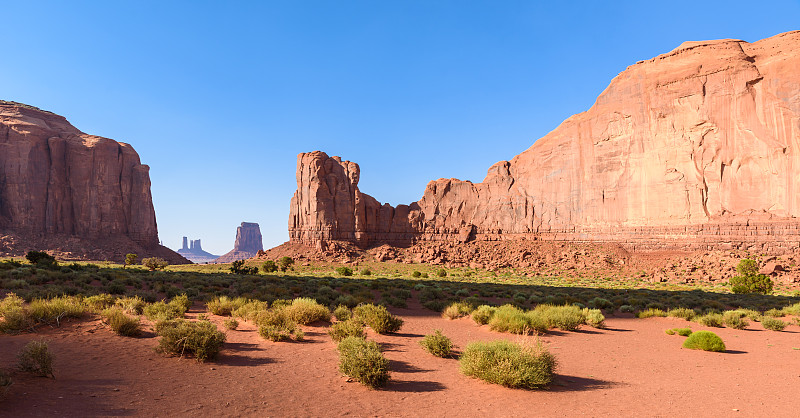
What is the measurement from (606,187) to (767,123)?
20.3m

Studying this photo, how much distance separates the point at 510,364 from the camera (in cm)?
782

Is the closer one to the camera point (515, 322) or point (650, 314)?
point (515, 322)

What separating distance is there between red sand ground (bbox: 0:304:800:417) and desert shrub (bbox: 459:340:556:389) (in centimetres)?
20

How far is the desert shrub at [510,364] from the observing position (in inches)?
304

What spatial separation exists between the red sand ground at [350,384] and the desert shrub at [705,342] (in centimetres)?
26

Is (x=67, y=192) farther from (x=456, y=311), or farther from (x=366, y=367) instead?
(x=366, y=367)

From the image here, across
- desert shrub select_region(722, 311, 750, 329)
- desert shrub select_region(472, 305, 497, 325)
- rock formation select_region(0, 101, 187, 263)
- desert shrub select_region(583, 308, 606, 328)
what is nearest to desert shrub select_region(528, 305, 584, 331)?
desert shrub select_region(583, 308, 606, 328)

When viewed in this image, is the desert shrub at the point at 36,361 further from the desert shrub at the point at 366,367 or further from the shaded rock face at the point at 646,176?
the shaded rock face at the point at 646,176

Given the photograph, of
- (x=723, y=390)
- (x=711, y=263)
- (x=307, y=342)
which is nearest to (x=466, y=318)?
(x=307, y=342)

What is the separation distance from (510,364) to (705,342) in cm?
868

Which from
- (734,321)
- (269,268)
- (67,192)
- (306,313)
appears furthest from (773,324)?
(67,192)

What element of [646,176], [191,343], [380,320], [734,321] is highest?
[646,176]

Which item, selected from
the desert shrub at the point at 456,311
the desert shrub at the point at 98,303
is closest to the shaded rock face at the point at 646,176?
the desert shrub at the point at 456,311

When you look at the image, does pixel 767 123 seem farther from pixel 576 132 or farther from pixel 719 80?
pixel 576 132
